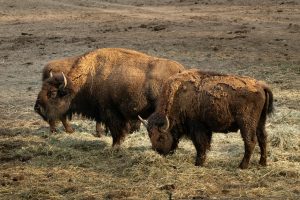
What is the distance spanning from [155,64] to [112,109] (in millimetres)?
990

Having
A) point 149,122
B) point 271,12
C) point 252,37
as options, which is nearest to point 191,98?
point 149,122

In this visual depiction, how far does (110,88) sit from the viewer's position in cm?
990

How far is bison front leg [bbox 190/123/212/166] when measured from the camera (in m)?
8.73

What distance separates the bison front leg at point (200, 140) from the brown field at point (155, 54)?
0.42ft

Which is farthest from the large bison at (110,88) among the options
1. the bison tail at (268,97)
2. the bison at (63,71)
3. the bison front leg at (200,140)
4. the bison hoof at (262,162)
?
the bison hoof at (262,162)

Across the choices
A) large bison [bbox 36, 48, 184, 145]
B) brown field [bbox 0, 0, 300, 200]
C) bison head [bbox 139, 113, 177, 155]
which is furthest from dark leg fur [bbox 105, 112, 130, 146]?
bison head [bbox 139, 113, 177, 155]

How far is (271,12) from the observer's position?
85.6ft

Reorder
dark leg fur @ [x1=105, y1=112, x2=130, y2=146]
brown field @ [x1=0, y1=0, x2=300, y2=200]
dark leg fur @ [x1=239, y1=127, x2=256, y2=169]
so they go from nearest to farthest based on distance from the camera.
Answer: brown field @ [x1=0, y1=0, x2=300, y2=200], dark leg fur @ [x1=239, y1=127, x2=256, y2=169], dark leg fur @ [x1=105, y1=112, x2=130, y2=146]

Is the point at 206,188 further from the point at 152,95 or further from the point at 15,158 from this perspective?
the point at 15,158

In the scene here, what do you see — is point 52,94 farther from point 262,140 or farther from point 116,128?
point 262,140

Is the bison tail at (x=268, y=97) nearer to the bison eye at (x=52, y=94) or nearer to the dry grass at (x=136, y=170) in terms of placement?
the dry grass at (x=136, y=170)

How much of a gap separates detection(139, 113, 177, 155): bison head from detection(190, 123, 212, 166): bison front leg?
36 cm

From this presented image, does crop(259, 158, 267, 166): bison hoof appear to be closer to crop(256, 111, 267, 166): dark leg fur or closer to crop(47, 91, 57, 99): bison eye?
crop(256, 111, 267, 166): dark leg fur

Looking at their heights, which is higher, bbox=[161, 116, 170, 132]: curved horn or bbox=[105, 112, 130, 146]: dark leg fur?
bbox=[161, 116, 170, 132]: curved horn
